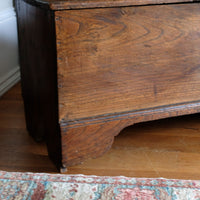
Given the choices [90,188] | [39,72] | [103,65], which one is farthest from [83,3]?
[90,188]

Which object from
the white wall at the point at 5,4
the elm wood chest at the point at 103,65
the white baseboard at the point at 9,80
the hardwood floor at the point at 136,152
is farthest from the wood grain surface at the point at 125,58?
the white wall at the point at 5,4

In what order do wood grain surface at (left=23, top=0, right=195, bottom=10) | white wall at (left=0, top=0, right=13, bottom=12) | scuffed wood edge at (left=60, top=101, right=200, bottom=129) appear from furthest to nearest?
white wall at (left=0, top=0, right=13, bottom=12)
scuffed wood edge at (left=60, top=101, right=200, bottom=129)
wood grain surface at (left=23, top=0, right=195, bottom=10)

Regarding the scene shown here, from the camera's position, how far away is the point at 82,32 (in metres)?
1.02

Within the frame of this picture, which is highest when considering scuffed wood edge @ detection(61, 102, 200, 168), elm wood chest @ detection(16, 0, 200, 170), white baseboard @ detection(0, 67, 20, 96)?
elm wood chest @ detection(16, 0, 200, 170)

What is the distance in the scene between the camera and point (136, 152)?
1332 millimetres

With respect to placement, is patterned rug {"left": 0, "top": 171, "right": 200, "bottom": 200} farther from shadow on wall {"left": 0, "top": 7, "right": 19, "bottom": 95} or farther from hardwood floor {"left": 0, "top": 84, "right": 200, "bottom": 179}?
shadow on wall {"left": 0, "top": 7, "right": 19, "bottom": 95}

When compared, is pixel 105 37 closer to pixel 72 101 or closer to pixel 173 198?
pixel 72 101

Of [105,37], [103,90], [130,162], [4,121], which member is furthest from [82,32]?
[4,121]

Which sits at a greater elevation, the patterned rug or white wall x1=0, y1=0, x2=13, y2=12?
white wall x1=0, y1=0, x2=13, y2=12

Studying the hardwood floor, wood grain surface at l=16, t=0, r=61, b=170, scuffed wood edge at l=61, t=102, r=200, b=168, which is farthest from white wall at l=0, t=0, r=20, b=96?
scuffed wood edge at l=61, t=102, r=200, b=168

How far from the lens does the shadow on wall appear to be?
1.95 m

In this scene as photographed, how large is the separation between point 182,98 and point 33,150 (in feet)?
2.10

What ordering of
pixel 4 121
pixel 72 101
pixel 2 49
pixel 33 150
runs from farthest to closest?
1. pixel 2 49
2. pixel 4 121
3. pixel 33 150
4. pixel 72 101

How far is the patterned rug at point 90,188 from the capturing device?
3.42ft
